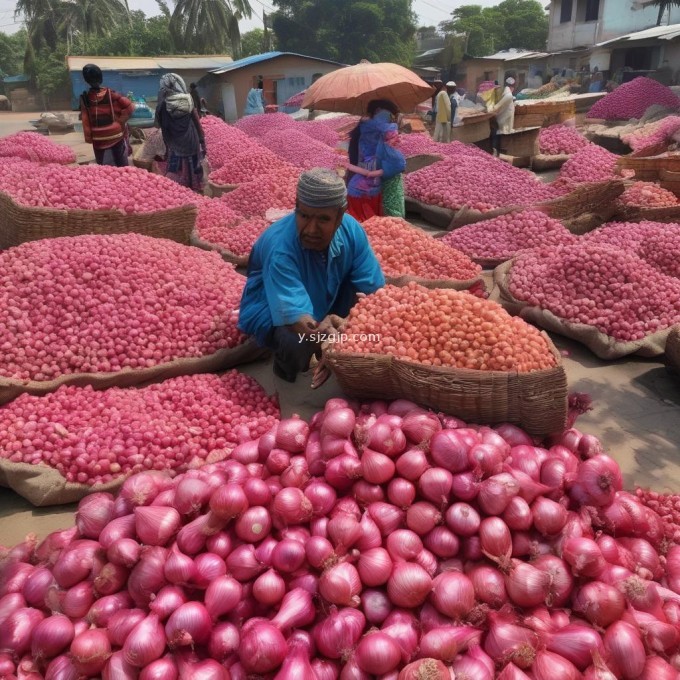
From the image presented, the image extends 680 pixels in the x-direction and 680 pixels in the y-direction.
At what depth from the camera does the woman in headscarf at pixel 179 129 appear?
6.54 meters

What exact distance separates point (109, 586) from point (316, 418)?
34.4 inches

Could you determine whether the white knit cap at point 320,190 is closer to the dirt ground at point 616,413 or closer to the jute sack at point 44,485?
the dirt ground at point 616,413

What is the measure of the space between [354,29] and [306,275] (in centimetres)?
4035

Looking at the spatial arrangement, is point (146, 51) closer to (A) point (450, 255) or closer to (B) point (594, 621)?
(A) point (450, 255)

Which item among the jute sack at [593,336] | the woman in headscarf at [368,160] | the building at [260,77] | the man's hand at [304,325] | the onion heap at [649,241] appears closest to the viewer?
the man's hand at [304,325]

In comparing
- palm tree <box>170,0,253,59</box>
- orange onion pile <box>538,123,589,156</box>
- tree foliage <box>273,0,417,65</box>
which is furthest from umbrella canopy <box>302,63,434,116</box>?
palm tree <box>170,0,253,59</box>

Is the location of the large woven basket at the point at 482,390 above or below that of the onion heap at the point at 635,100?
above

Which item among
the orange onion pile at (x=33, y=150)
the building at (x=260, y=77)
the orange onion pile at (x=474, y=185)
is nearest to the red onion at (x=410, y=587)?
the orange onion pile at (x=474, y=185)

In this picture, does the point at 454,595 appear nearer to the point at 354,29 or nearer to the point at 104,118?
the point at 104,118

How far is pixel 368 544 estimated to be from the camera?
1.76 metres

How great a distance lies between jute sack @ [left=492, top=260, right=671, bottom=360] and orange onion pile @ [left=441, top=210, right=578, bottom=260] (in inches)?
44.8

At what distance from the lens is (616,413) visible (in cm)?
295

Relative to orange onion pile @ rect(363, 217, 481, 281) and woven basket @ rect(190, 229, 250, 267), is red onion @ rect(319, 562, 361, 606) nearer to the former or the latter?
orange onion pile @ rect(363, 217, 481, 281)

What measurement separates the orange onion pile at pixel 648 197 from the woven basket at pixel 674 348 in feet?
10.2
